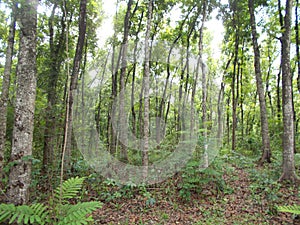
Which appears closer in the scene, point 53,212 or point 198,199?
point 53,212

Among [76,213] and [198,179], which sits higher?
[76,213]

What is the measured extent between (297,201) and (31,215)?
6.10 m

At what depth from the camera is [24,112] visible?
369 centimetres

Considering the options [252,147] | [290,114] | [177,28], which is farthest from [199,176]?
[177,28]

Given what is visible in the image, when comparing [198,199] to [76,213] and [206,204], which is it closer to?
[206,204]

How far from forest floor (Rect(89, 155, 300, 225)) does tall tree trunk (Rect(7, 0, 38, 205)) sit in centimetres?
219

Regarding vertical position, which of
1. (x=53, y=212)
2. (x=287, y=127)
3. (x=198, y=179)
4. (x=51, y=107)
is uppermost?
(x=51, y=107)

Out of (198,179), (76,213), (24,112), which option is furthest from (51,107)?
(198,179)

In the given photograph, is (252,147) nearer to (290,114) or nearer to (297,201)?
(290,114)

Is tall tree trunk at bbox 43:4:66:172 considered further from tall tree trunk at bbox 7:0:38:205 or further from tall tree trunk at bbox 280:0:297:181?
tall tree trunk at bbox 280:0:297:181

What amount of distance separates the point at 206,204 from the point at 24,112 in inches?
203

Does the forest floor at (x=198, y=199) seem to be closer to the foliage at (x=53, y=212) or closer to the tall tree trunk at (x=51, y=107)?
the tall tree trunk at (x=51, y=107)

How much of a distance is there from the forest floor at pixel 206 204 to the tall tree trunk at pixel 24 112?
7.17 feet

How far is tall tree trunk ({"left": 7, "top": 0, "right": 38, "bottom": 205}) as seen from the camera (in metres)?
3.52
